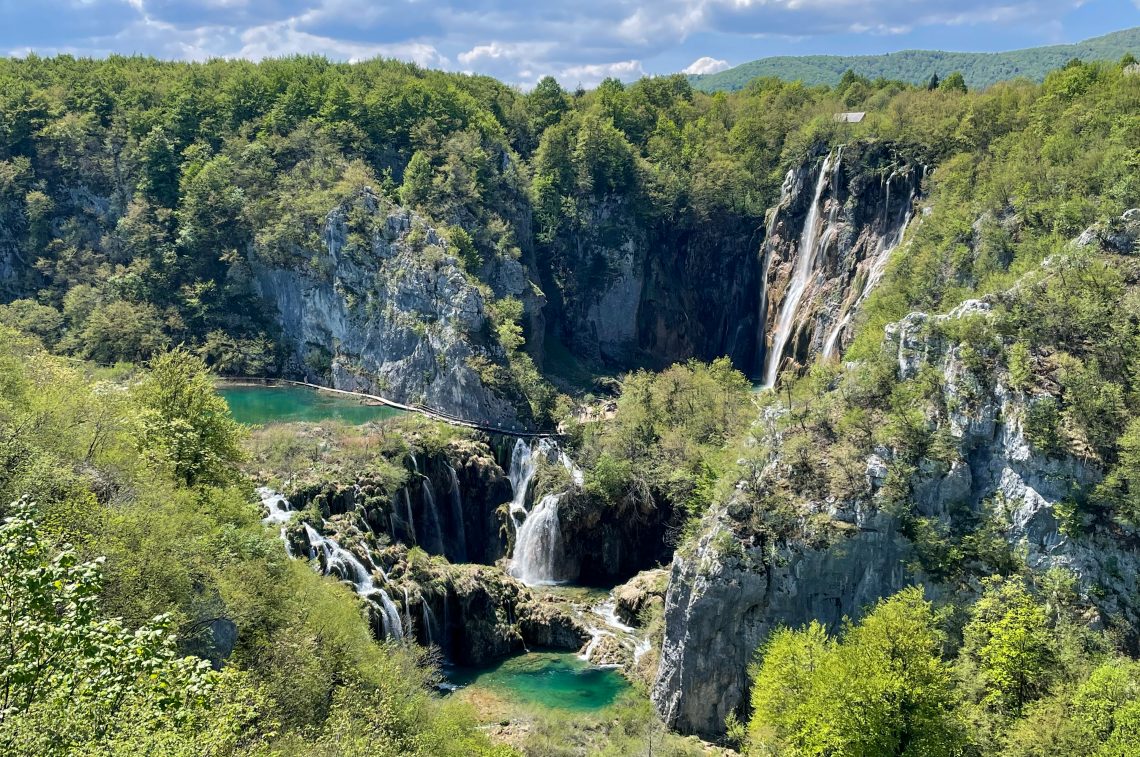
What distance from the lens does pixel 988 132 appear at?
5622 centimetres

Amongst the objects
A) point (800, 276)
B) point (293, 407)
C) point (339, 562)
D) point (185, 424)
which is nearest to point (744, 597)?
point (339, 562)

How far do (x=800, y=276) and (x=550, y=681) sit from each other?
43.4 metres

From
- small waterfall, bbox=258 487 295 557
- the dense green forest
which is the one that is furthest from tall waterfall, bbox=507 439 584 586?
small waterfall, bbox=258 487 295 557

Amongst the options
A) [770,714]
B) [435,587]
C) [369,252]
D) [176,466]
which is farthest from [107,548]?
[369,252]

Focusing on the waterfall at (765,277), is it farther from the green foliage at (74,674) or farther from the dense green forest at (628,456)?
the green foliage at (74,674)

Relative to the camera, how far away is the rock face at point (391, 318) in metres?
60.3

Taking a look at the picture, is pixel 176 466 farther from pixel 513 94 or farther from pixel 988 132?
pixel 513 94

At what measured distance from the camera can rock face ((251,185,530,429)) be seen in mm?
60312

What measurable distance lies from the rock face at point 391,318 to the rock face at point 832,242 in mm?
22689

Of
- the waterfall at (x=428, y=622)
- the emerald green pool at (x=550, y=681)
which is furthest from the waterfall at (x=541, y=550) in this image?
the waterfall at (x=428, y=622)

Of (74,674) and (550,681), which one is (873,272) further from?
(74,674)

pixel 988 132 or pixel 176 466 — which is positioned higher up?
pixel 988 132

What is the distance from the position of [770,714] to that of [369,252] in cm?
5280

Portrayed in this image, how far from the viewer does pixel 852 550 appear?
30.3m
